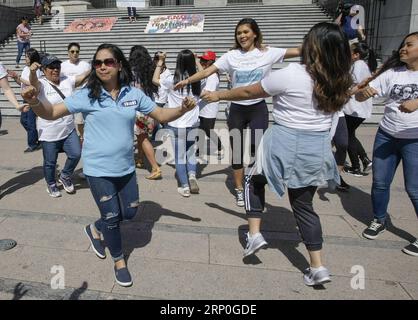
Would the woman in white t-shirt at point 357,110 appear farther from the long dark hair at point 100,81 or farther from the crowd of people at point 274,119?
the long dark hair at point 100,81

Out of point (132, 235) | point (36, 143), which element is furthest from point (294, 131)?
point (36, 143)

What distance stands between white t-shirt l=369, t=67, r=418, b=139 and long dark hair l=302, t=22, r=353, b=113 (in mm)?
1065

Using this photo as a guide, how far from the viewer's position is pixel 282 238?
367 cm

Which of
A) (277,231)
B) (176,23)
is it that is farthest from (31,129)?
(176,23)

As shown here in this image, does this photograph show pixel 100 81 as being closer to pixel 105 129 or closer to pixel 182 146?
pixel 105 129

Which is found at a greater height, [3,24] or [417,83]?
[3,24]

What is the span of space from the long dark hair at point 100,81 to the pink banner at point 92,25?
13976mm

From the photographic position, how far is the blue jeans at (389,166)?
3.39 m

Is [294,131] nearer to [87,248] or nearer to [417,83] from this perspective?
[417,83]

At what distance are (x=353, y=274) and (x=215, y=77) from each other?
3.65 meters

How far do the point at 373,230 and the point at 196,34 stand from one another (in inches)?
471

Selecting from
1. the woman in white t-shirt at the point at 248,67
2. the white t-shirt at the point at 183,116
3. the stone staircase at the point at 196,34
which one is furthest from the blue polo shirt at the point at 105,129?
the stone staircase at the point at 196,34

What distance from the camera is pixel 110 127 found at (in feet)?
9.12

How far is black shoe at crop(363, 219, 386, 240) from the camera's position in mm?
3705
